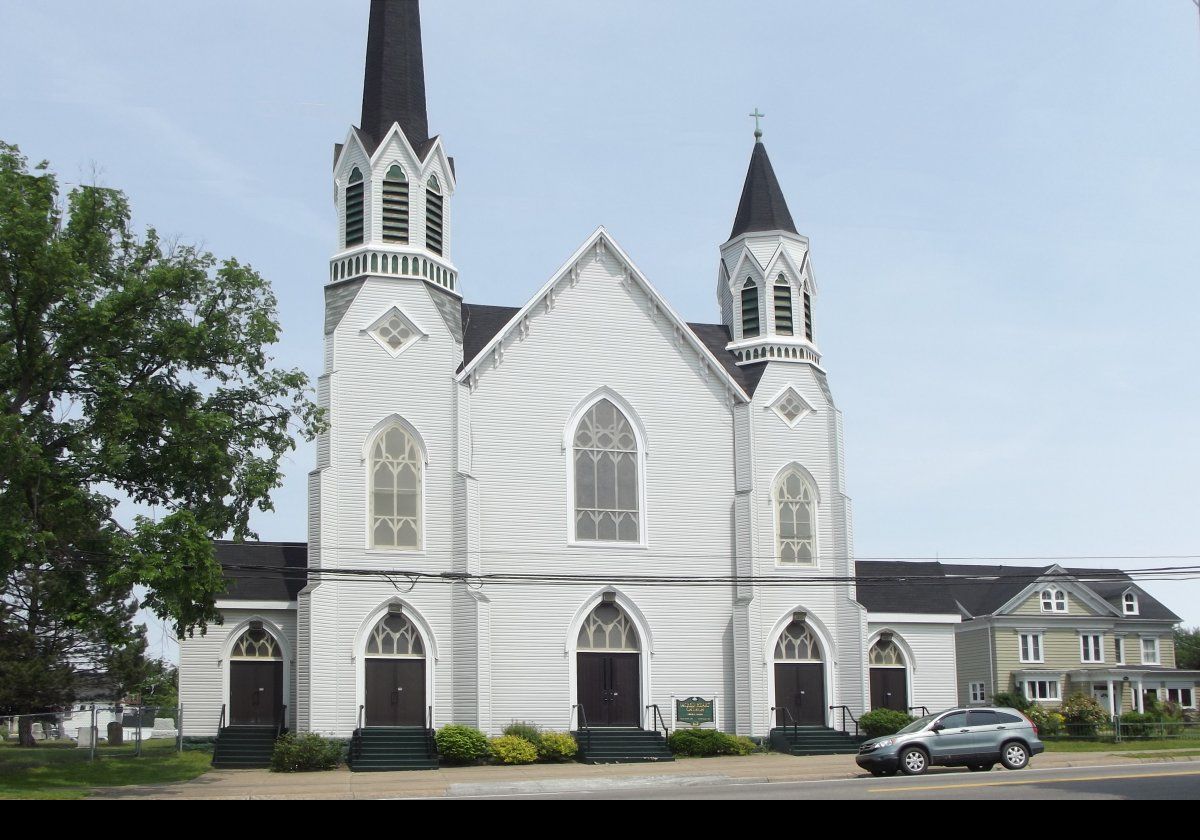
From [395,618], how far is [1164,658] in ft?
144

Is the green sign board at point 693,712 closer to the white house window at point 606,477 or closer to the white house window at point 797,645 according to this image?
A: the white house window at point 797,645

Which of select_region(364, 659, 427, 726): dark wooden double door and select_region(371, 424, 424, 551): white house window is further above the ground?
select_region(371, 424, 424, 551): white house window

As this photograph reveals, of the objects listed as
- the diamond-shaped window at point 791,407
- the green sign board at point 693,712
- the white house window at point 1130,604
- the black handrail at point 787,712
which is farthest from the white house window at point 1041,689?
the green sign board at point 693,712

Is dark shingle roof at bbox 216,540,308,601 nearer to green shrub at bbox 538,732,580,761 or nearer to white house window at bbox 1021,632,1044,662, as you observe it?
green shrub at bbox 538,732,580,761

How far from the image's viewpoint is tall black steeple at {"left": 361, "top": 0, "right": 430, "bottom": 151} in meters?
37.9

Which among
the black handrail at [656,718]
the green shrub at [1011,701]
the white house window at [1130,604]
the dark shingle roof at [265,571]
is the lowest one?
the green shrub at [1011,701]

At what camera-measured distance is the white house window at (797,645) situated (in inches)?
1485

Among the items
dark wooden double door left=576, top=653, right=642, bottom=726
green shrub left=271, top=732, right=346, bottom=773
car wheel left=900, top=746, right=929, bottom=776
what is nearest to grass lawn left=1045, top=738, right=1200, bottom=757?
car wheel left=900, top=746, right=929, bottom=776

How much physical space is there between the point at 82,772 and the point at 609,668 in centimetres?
1336

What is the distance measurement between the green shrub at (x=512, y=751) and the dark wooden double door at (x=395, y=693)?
236cm

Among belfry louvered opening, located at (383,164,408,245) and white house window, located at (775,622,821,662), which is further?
white house window, located at (775,622,821,662)

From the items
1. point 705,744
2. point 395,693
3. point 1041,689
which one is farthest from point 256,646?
point 1041,689

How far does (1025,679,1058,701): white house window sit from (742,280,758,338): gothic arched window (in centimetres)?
2615
